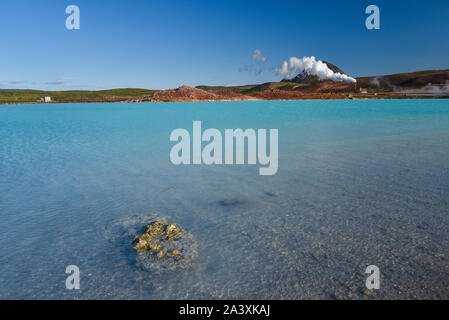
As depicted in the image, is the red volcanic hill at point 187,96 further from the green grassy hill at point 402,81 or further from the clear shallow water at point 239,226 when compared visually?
the clear shallow water at point 239,226

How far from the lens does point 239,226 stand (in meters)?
5.89

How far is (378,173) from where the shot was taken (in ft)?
30.3

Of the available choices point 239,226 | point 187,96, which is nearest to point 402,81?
point 187,96

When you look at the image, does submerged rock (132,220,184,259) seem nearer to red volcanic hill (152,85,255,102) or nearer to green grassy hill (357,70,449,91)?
red volcanic hill (152,85,255,102)

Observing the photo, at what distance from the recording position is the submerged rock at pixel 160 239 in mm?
4873

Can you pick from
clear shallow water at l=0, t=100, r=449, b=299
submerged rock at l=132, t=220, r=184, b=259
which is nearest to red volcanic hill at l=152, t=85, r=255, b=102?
clear shallow water at l=0, t=100, r=449, b=299

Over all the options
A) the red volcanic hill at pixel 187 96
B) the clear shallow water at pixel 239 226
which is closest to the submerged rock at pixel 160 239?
the clear shallow water at pixel 239 226

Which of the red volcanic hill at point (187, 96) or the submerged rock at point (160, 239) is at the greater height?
the red volcanic hill at point (187, 96)

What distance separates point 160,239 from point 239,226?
5.26 feet

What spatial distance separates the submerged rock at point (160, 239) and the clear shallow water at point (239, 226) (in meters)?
0.24

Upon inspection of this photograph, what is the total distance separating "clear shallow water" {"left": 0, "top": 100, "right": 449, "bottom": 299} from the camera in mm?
4070

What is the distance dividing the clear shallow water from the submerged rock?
0.77 ft

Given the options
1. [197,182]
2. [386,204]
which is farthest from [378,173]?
[197,182]

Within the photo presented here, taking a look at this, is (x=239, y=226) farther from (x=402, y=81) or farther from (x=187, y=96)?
(x=402, y=81)
